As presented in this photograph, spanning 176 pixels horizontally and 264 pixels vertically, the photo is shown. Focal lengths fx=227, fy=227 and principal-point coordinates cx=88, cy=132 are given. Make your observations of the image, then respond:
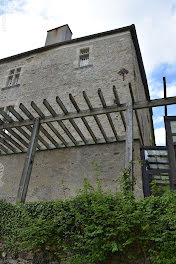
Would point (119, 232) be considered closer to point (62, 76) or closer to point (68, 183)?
point (68, 183)

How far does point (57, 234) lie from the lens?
3.32 m

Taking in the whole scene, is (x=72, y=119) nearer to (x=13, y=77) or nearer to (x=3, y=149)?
Result: (x=3, y=149)

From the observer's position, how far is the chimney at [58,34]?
11234 mm

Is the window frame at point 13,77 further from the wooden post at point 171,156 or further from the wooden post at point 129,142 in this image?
the wooden post at point 171,156

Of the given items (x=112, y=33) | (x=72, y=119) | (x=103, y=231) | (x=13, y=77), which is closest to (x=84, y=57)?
(x=112, y=33)

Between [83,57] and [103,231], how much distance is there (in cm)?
766

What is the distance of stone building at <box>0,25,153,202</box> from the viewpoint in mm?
6328

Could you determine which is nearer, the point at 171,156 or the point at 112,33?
the point at 171,156

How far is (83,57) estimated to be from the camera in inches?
363

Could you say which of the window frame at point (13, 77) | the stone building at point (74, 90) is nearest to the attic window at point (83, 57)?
the stone building at point (74, 90)

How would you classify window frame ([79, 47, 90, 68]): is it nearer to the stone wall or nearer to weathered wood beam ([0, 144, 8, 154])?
the stone wall

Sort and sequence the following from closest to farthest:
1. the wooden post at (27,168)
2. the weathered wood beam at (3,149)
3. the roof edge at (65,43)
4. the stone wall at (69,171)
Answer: the wooden post at (27,168) → the stone wall at (69,171) → the weathered wood beam at (3,149) → the roof edge at (65,43)

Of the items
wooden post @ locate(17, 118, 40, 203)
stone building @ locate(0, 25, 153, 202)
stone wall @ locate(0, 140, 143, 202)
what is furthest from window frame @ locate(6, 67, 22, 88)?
wooden post @ locate(17, 118, 40, 203)

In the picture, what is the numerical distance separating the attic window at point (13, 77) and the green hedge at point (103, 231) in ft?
24.6
